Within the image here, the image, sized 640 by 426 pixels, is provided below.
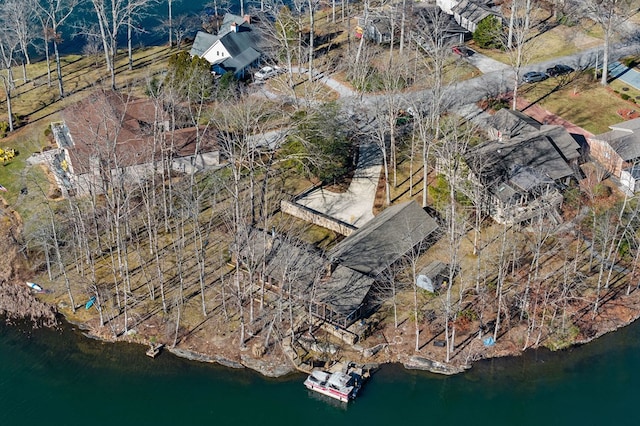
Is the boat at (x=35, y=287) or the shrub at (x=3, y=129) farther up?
the shrub at (x=3, y=129)

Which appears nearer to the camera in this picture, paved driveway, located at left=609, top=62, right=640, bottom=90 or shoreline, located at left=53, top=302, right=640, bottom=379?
shoreline, located at left=53, top=302, right=640, bottom=379

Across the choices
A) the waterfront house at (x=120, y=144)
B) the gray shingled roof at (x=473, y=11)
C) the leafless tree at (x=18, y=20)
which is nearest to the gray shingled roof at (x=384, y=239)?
the waterfront house at (x=120, y=144)

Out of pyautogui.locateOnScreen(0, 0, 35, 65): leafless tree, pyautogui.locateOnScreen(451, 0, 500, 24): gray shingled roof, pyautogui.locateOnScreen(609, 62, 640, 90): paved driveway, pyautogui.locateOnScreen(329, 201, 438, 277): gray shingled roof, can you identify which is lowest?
pyautogui.locateOnScreen(329, 201, 438, 277): gray shingled roof

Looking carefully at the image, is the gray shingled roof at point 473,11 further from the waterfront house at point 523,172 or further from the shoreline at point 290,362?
the shoreline at point 290,362

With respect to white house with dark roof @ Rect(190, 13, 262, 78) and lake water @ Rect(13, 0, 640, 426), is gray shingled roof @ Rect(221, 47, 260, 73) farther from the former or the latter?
lake water @ Rect(13, 0, 640, 426)

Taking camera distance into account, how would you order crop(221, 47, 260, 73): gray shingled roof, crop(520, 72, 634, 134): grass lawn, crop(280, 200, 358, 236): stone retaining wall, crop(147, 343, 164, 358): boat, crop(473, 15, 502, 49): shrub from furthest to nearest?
crop(473, 15, 502, 49): shrub < crop(221, 47, 260, 73): gray shingled roof < crop(520, 72, 634, 134): grass lawn < crop(280, 200, 358, 236): stone retaining wall < crop(147, 343, 164, 358): boat

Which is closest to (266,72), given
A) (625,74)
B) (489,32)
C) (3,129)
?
(489,32)

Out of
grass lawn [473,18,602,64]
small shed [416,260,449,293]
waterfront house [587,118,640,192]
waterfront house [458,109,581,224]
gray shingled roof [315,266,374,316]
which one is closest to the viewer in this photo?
gray shingled roof [315,266,374,316]

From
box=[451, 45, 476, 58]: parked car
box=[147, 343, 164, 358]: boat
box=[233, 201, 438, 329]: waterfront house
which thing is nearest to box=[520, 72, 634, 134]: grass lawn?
box=[451, 45, 476, 58]: parked car
